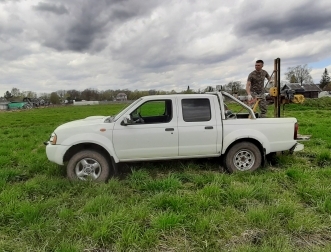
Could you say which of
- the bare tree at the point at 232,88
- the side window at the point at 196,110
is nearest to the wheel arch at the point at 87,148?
the side window at the point at 196,110

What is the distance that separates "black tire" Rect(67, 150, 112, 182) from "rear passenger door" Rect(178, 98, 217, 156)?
1537mm

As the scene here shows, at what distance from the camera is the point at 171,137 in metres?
4.74

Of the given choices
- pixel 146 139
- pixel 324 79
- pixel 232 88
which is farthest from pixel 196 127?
pixel 324 79

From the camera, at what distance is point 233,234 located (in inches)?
117

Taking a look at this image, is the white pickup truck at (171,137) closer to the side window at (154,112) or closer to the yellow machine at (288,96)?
the side window at (154,112)

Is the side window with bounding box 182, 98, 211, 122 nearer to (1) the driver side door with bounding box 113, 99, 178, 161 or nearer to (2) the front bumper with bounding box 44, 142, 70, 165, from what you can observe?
(1) the driver side door with bounding box 113, 99, 178, 161

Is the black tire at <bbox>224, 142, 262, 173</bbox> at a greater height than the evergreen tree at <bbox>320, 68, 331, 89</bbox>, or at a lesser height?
lesser

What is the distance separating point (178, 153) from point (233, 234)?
2.10m

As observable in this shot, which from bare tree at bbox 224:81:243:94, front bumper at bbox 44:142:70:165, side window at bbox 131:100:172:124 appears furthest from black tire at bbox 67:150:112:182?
bare tree at bbox 224:81:243:94

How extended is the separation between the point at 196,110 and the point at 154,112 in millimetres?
1106

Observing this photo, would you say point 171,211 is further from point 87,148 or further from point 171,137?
point 87,148

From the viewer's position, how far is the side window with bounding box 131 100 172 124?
16.3 ft

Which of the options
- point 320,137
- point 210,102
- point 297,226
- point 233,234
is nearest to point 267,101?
point 210,102

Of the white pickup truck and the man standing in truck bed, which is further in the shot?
the man standing in truck bed
